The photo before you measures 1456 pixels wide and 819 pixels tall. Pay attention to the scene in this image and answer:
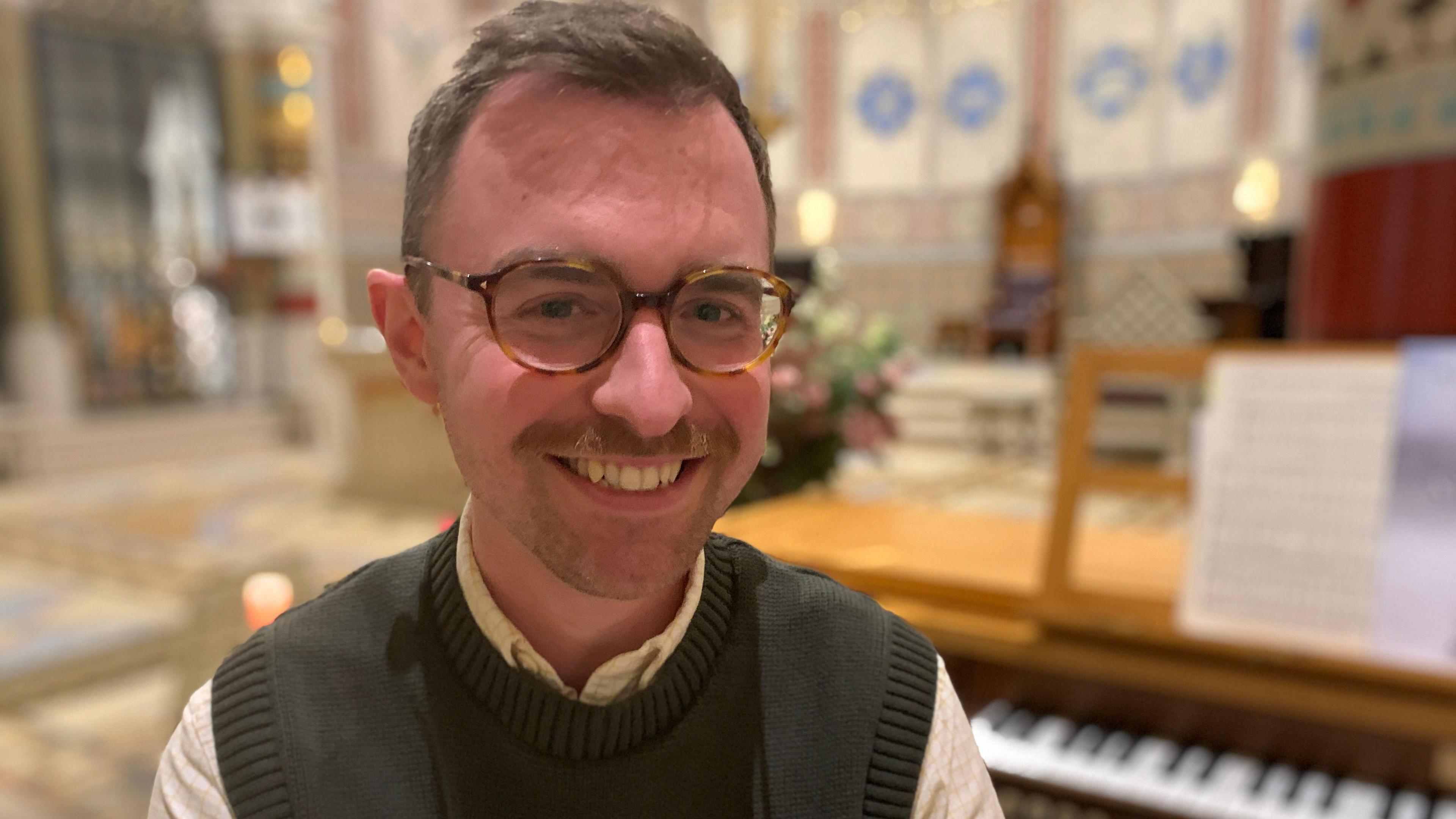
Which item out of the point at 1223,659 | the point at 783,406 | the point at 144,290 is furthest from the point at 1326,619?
the point at 144,290

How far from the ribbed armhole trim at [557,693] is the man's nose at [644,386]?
3.8 inches

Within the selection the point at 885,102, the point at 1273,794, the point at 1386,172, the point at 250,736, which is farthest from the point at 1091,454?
the point at 885,102

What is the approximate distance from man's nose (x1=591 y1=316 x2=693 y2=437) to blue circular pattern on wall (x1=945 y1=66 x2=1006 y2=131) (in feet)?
35.3

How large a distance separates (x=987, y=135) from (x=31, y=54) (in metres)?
9.17

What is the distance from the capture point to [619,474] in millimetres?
346

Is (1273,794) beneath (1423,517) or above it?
beneath

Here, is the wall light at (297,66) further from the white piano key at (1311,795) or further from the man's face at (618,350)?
the white piano key at (1311,795)

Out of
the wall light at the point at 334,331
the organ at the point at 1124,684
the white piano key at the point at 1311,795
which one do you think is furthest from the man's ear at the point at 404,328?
the white piano key at the point at 1311,795

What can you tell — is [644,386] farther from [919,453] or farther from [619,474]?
[919,453]

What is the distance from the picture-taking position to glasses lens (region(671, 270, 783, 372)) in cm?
35

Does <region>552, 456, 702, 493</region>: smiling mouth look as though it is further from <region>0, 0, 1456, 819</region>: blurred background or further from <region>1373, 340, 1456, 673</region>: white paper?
<region>1373, 340, 1456, 673</region>: white paper

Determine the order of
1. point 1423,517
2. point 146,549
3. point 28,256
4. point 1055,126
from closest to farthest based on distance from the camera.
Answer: point 1423,517
point 146,549
point 28,256
point 1055,126

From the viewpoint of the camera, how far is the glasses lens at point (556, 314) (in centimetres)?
34

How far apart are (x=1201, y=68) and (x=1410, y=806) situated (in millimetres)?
9643
